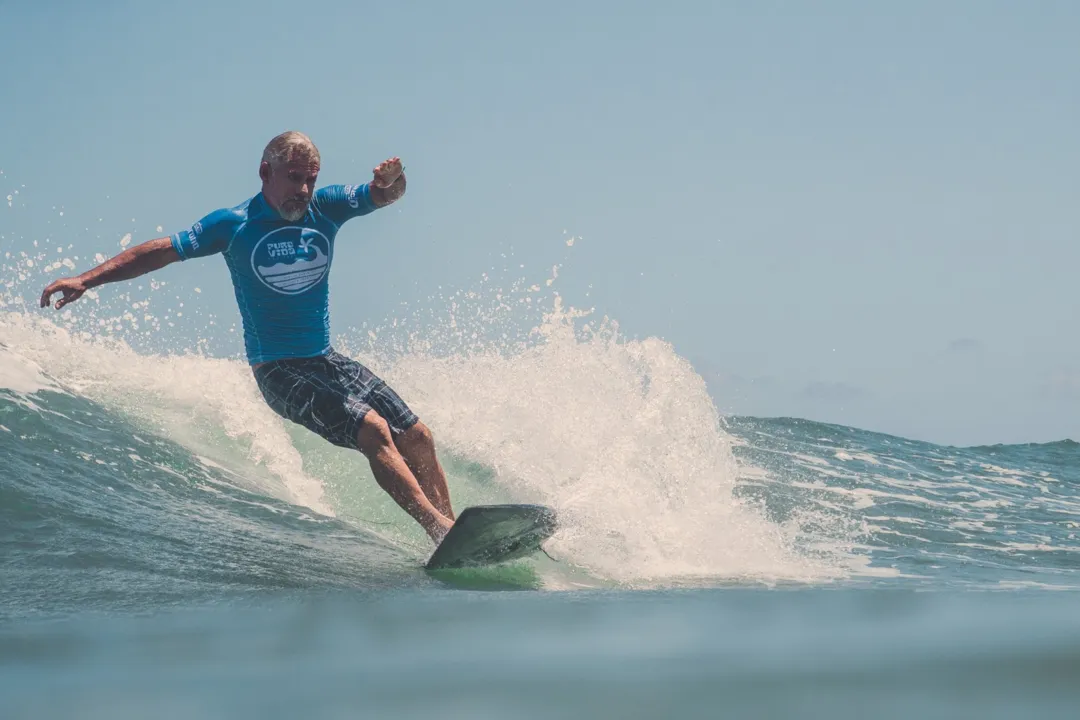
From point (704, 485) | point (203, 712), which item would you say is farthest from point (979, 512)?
point (203, 712)

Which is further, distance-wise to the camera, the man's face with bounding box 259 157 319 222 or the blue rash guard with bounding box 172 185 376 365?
the blue rash guard with bounding box 172 185 376 365

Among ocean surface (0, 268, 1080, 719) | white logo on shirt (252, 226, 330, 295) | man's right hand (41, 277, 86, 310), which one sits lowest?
ocean surface (0, 268, 1080, 719)

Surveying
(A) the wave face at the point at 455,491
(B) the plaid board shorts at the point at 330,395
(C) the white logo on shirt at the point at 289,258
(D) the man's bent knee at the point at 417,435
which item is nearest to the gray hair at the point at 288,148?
(C) the white logo on shirt at the point at 289,258

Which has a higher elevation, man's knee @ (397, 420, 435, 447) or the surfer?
the surfer

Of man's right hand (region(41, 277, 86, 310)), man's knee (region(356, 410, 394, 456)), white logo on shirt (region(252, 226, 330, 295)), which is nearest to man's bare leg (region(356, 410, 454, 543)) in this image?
man's knee (region(356, 410, 394, 456))

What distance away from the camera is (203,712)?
2162 millimetres

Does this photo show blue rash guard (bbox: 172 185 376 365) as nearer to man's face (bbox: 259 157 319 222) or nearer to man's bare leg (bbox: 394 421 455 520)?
man's face (bbox: 259 157 319 222)

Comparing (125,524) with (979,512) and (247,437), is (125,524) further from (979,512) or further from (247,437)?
(979,512)

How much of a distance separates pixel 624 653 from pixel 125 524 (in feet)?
12.7

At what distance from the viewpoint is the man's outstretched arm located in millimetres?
5160

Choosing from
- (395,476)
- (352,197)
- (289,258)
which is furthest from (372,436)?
(352,197)

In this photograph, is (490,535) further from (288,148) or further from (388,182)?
(288,148)

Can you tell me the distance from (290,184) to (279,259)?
0.44m

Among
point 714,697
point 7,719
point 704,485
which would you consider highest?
point 704,485
